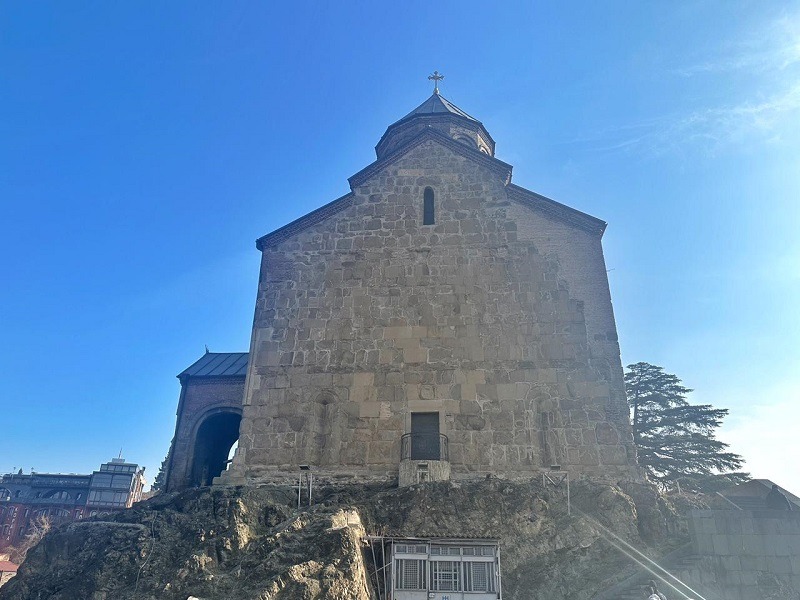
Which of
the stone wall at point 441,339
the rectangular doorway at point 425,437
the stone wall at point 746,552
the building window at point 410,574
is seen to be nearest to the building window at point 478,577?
the building window at point 410,574

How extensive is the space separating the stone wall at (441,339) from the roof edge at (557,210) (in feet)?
0.65

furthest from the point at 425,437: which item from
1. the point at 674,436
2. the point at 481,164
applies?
the point at 674,436

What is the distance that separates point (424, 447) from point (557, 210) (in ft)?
23.6

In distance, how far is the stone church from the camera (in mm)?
13281

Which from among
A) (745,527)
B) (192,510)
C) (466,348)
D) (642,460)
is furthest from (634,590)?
(642,460)

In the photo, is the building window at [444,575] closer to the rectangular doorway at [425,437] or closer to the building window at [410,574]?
the building window at [410,574]

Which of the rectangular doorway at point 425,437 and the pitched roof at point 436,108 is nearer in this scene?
the rectangular doorway at point 425,437

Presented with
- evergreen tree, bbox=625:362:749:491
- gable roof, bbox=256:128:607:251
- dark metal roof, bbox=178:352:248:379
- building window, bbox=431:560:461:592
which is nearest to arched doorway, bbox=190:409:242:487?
dark metal roof, bbox=178:352:248:379

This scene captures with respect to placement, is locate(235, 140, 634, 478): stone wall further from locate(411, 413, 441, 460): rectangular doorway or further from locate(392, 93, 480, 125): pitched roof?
locate(392, 93, 480, 125): pitched roof

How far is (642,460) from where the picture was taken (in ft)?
93.8

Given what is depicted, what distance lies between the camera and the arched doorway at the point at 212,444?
1834 cm

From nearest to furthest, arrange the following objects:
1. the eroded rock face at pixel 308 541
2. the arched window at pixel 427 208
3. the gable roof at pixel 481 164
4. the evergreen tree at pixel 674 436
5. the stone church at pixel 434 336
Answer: the eroded rock face at pixel 308 541, the stone church at pixel 434 336, the gable roof at pixel 481 164, the arched window at pixel 427 208, the evergreen tree at pixel 674 436

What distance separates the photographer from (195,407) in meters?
18.5

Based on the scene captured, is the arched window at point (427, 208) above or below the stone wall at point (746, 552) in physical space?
above
